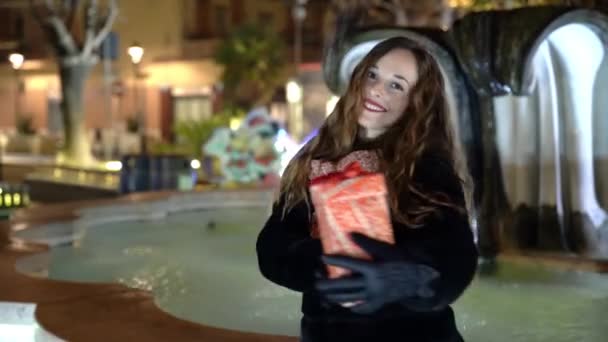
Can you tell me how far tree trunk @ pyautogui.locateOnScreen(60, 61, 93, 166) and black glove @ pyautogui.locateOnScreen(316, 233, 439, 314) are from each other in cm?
1916

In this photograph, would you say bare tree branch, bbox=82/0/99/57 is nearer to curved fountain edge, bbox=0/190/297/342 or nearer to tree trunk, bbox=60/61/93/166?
tree trunk, bbox=60/61/93/166

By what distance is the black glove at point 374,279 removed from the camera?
5.61 feet

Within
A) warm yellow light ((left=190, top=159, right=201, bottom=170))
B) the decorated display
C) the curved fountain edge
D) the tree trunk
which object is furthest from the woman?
the tree trunk

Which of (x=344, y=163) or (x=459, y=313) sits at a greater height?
(x=344, y=163)

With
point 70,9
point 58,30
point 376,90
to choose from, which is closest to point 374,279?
point 376,90

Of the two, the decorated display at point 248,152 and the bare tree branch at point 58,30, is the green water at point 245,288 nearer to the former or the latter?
the decorated display at point 248,152

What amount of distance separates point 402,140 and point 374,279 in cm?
38

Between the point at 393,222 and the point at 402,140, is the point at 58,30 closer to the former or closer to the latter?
the point at 402,140

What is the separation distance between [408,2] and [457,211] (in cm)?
2441

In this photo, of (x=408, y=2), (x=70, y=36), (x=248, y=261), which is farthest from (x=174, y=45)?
(x=248, y=261)

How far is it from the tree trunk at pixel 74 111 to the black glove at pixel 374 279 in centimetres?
1916

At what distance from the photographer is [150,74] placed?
34.8 metres

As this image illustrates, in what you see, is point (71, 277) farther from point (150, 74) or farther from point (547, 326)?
point (150, 74)

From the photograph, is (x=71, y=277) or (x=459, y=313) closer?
(x=459, y=313)
